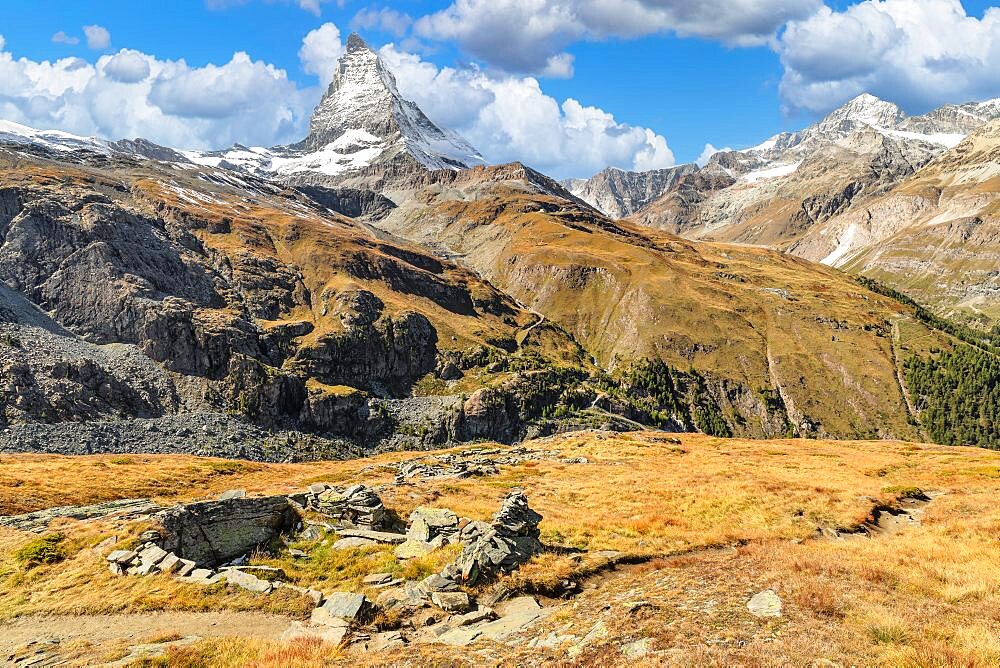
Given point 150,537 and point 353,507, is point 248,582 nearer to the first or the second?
point 150,537

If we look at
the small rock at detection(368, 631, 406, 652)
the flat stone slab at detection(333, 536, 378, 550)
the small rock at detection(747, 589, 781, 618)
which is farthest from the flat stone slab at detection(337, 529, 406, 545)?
the small rock at detection(747, 589, 781, 618)

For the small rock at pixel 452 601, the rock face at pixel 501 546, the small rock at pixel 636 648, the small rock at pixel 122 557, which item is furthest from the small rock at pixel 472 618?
the small rock at pixel 122 557

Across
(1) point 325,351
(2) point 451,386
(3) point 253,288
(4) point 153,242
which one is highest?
(4) point 153,242

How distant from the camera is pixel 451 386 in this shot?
193250mm

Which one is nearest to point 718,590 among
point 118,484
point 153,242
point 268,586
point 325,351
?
point 268,586

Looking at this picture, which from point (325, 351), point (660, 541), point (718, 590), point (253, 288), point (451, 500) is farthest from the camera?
point (253, 288)

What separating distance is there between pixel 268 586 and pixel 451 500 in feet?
64.9

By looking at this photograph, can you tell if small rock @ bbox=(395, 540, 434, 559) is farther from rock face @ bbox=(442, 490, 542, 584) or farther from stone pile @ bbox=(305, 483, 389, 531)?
stone pile @ bbox=(305, 483, 389, 531)

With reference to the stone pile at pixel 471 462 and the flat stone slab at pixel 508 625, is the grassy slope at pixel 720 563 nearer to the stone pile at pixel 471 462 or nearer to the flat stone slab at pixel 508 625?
the flat stone slab at pixel 508 625

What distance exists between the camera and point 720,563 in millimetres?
26422

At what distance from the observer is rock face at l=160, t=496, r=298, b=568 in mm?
31750

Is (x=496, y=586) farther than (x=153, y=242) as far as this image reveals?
No

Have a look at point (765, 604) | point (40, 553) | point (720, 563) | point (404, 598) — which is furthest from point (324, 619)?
point (40, 553)

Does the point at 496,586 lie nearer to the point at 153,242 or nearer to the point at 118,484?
the point at 118,484
